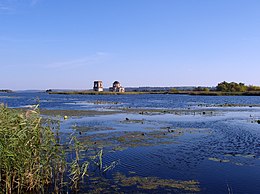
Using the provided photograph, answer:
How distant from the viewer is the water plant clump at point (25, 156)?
10.2m

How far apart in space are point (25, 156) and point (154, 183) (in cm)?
523

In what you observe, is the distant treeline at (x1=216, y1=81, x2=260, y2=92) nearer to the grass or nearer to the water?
the water

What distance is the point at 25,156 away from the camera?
1052 cm

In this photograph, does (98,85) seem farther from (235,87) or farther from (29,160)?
(29,160)

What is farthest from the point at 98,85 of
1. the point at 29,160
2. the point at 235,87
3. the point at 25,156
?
the point at 25,156

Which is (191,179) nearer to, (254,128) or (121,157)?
(121,157)

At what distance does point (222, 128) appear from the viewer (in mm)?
28406

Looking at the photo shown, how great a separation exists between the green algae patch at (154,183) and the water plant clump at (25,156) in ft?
8.71

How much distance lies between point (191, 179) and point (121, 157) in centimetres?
463

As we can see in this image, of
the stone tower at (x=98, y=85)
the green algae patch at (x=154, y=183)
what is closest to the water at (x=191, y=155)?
the green algae patch at (x=154, y=183)

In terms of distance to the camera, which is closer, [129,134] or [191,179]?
[191,179]

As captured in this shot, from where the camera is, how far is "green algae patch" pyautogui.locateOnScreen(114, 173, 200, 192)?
12.0 meters

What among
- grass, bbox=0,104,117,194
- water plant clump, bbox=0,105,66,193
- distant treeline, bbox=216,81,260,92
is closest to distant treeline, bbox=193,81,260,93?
distant treeline, bbox=216,81,260,92

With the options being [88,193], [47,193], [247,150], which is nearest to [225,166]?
[247,150]
